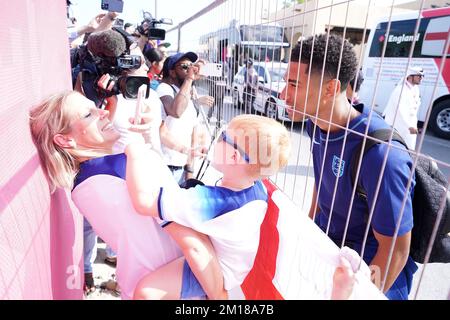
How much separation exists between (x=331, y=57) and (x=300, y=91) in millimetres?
176

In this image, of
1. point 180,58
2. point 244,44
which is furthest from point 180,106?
point 244,44

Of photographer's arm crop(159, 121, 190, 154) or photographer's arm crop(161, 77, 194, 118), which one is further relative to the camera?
photographer's arm crop(161, 77, 194, 118)

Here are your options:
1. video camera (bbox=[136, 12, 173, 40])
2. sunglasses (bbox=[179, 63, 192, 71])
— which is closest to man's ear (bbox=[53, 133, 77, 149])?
sunglasses (bbox=[179, 63, 192, 71])

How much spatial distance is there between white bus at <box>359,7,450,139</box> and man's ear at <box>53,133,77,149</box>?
435cm

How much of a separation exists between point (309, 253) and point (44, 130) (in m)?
0.98

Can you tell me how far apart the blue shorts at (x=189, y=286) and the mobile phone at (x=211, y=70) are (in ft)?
5.31

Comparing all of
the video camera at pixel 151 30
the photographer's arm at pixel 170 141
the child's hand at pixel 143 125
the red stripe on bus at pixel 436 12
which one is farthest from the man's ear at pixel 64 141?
the red stripe on bus at pixel 436 12

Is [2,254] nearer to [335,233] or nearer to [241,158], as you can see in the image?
[241,158]

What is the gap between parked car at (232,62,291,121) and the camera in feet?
5.24

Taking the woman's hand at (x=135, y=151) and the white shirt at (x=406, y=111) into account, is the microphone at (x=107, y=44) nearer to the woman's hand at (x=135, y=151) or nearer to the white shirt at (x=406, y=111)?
the woman's hand at (x=135, y=151)

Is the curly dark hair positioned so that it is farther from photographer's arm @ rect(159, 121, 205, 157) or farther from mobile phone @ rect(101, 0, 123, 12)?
mobile phone @ rect(101, 0, 123, 12)

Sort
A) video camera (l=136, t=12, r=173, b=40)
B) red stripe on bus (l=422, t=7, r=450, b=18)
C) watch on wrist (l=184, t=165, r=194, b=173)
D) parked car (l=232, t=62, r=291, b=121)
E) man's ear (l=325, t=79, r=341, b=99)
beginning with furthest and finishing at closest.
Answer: red stripe on bus (l=422, t=7, r=450, b=18), video camera (l=136, t=12, r=173, b=40), watch on wrist (l=184, t=165, r=194, b=173), parked car (l=232, t=62, r=291, b=121), man's ear (l=325, t=79, r=341, b=99)

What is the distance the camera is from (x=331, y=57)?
50.7 inches
